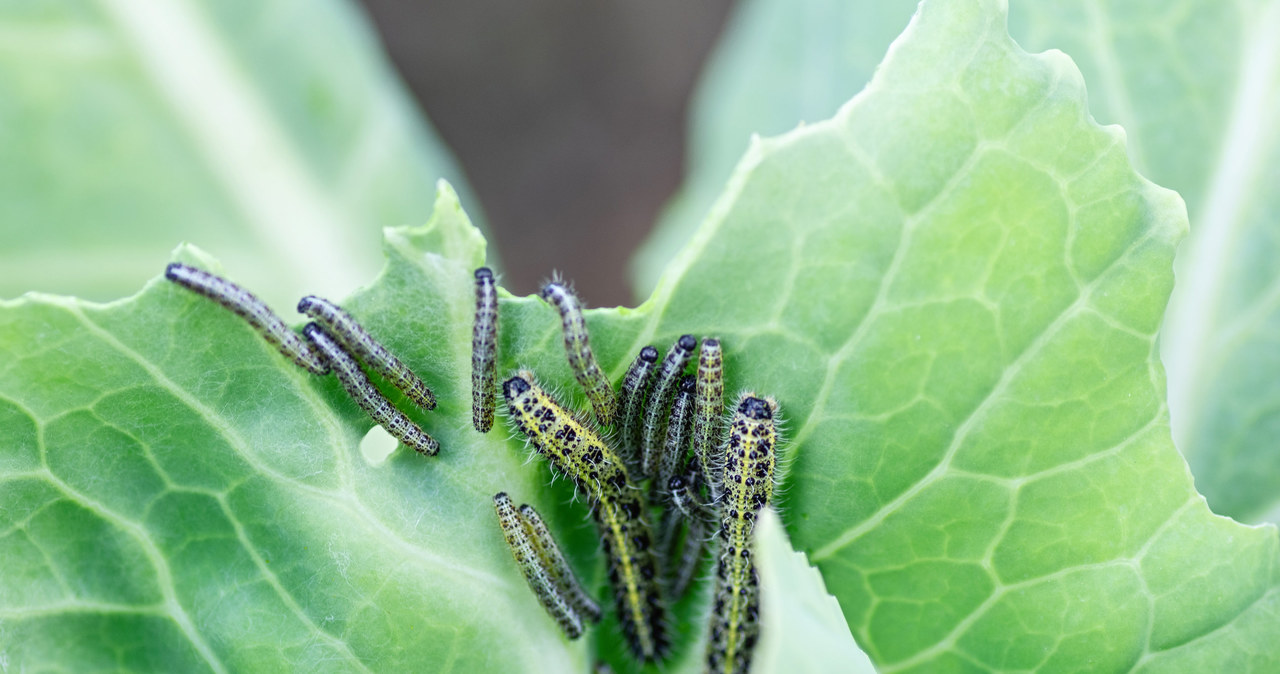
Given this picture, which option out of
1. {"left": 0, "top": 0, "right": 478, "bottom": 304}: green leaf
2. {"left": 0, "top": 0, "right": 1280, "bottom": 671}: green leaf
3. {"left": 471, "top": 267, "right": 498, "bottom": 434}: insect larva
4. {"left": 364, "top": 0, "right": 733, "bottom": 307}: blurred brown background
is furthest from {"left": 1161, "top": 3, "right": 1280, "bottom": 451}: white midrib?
{"left": 364, "top": 0, "right": 733, "bottom": 307}: blurred brown background

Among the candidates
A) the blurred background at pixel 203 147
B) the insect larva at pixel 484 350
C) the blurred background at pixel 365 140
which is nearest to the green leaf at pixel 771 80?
the blurred background at pixel 365 140

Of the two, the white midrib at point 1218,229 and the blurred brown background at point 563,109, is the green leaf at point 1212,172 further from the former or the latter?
the blurred brown background at point 563,109

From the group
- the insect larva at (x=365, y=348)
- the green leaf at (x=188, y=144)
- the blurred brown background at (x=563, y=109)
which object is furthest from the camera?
the blurred brown background at (x=563, y=109)

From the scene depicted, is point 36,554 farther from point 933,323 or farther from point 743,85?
point 743,85

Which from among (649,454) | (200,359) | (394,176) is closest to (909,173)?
(649,454)

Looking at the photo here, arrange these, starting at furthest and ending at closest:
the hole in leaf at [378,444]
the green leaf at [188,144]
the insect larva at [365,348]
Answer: the green leaf at [188,144] < the hole in leaf at [378,444] < the insect larva at [365,348]

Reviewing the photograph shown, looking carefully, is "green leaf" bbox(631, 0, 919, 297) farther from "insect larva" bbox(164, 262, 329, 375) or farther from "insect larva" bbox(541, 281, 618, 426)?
"insect larva" bbox(164, 262, 329, 375)

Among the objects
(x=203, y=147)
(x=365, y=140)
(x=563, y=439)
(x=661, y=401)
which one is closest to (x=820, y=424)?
(x=661, y=401)
